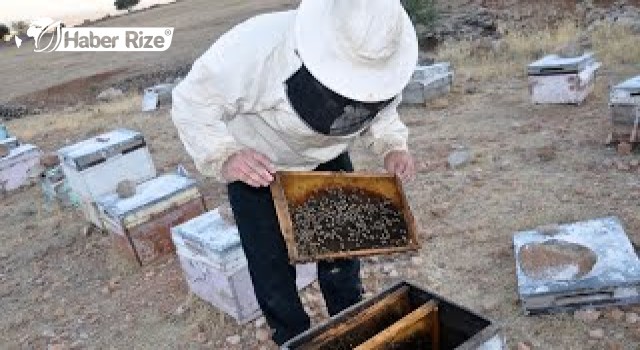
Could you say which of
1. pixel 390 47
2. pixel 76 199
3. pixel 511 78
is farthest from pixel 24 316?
pixel 511 78

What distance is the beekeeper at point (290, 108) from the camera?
75.4 inches

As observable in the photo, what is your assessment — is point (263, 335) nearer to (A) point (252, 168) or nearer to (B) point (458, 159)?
(A) point (252, 168)

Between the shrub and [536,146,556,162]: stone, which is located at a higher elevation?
[536,146,556,162]: stone

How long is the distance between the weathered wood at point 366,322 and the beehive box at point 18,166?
544 centimetres

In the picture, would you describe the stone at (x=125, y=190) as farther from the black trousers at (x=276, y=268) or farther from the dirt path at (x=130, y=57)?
the dirt path at (x=130, y=57)

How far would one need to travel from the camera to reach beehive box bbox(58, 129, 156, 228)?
4750 millimetres

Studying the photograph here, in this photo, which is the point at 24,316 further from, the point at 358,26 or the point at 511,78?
the point at 511,78

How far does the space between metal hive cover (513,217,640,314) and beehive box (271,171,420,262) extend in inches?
34.9

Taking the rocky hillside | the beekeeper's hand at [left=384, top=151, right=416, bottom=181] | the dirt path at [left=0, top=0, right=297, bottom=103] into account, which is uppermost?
the beekeeper's hand at [left=384, top=151, right=416, bottom=181]

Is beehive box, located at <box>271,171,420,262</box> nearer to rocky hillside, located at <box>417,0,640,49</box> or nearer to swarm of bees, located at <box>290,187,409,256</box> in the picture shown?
swarm of bees, located at <box>290,187,409,256</box>

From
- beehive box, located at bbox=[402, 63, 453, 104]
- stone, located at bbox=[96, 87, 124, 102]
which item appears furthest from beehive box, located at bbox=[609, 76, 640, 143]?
stone, located at bbox=[96, 87, 124, 102]

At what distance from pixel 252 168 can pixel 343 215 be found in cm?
50

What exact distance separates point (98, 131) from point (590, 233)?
7.21 m

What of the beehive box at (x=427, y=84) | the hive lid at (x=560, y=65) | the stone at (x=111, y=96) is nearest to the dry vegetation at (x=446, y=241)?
the beehive box at (x=427, y=84)
